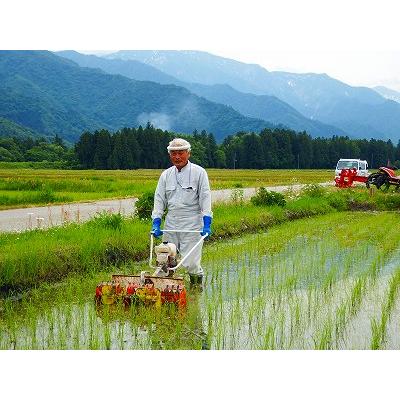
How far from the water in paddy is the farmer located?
576 millimetres

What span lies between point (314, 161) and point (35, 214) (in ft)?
22.8

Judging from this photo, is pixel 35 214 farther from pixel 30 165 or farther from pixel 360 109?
pixel 360 109

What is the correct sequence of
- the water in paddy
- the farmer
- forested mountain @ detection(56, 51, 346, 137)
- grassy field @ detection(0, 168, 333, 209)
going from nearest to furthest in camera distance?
the water in paddy < the farmer < grassy field @ detection(0, 168, 333, 209) < forested mountain @ detection(56, 51, 346, 137)

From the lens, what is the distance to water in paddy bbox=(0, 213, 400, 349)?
4.43 metres

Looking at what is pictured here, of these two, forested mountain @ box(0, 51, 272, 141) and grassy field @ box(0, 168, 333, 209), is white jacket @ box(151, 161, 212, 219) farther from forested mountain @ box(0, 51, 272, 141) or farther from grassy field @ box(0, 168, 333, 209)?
forested mountain @ box(0, 51, 272, 141)

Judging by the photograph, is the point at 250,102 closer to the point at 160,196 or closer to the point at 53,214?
the point at 53,214

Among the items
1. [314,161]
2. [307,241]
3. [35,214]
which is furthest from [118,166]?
[307,241]

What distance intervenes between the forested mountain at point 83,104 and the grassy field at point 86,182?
4.38 ft

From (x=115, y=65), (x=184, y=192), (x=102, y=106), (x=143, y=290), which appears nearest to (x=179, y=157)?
(x=184, y=192)

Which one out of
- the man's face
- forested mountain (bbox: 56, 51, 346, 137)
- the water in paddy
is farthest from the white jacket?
forested mountain (bbox: 56, 51, 346, 137)

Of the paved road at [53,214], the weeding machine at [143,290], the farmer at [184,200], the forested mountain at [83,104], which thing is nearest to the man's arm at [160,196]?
the farmer at [184,200]

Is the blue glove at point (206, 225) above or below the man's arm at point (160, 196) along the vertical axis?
below

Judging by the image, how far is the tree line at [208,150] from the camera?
1330cm

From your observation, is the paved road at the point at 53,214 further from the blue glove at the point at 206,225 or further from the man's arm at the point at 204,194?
the blue glove at the point at 206,225
